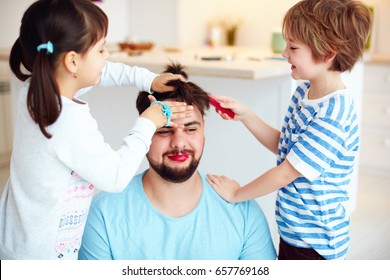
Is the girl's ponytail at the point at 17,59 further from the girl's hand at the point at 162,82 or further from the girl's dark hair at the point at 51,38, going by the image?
A: the girl's hand at the point at 162,82

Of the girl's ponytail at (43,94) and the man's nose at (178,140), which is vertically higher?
the girl's ponytail at (43,94)

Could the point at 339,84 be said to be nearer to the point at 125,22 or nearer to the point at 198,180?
the point at 198,180

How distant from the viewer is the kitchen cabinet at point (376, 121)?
359cm

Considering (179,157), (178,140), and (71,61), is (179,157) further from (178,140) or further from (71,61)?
(71,61)

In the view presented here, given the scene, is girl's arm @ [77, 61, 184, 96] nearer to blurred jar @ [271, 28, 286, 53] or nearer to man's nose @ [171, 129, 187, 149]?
man's nose @ [171, 129, 187, 149]

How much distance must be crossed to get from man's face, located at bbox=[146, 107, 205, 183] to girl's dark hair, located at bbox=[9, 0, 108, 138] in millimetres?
400

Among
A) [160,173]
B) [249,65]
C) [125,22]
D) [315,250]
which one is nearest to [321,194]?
[315,250]

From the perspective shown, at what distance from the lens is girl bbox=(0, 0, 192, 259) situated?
1.07 m

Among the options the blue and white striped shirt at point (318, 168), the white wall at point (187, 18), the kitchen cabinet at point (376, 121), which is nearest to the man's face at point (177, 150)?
the blue and white striped shirt at point (318, 168)

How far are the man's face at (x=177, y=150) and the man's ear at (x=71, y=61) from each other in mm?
375

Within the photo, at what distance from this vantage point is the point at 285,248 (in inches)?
58.9

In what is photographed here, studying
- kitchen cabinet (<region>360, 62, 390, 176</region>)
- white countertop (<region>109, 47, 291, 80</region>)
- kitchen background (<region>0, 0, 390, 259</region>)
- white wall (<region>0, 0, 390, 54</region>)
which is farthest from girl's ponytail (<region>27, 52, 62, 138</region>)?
white wall (<region>0, 0, 390, 54</region>)

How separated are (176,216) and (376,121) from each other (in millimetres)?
2547

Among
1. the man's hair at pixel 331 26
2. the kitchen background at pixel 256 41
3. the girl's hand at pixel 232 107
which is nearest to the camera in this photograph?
the man's hair at pixel 331 26
